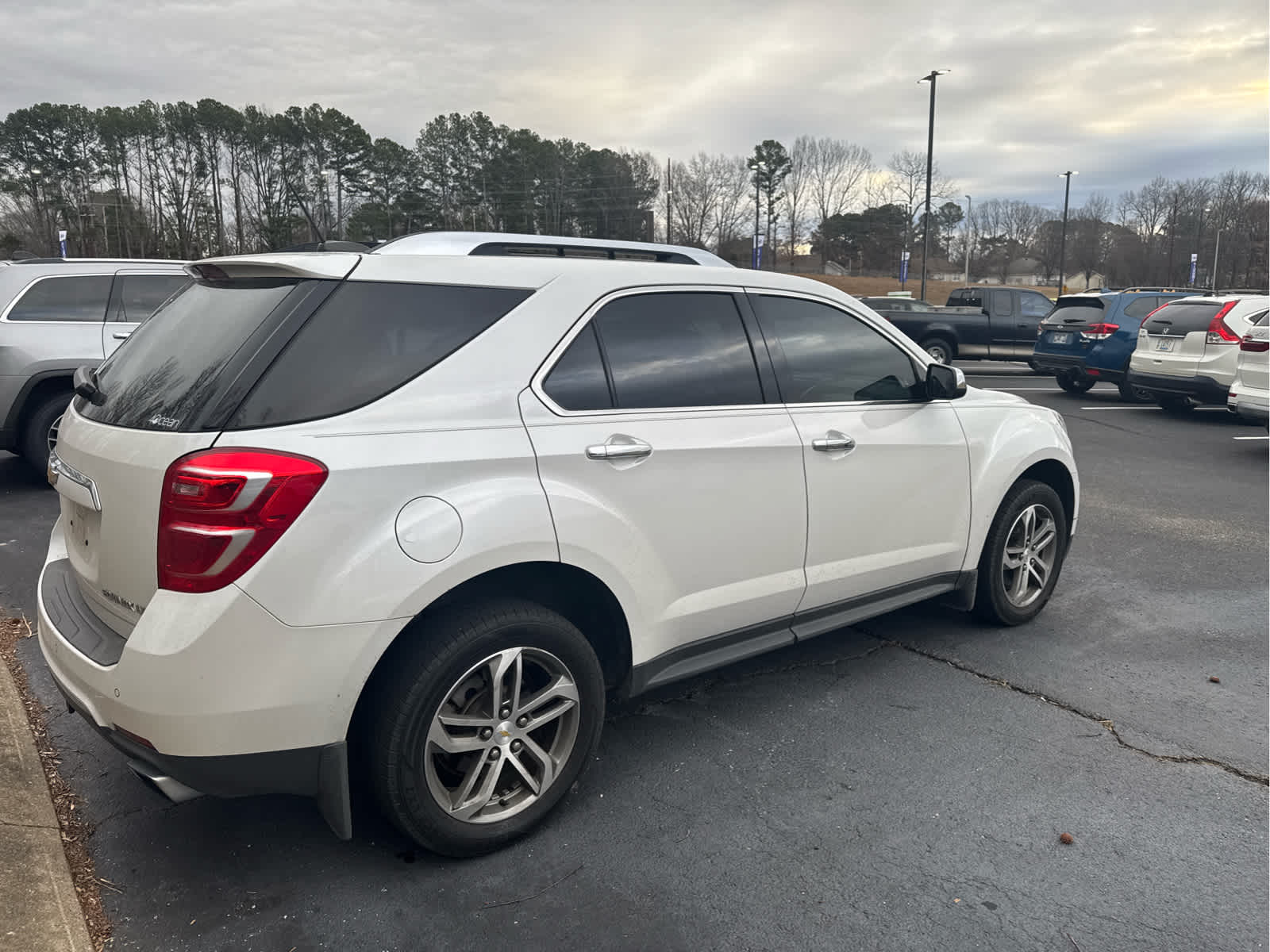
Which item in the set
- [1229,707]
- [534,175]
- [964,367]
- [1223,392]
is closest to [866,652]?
[1229,707]

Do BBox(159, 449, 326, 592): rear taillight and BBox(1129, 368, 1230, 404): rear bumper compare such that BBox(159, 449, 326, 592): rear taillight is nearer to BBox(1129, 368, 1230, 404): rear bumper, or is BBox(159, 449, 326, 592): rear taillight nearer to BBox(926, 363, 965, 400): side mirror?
BBox(926, 363, 965, 400): side mirror

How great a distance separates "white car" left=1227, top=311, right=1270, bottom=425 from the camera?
9703mm

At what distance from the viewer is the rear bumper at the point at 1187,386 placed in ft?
38.2

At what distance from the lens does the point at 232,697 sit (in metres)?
2.27

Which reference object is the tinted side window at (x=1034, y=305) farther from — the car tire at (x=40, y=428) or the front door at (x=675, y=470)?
the front door at (x=675, y=470)

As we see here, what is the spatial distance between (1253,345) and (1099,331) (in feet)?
16.9

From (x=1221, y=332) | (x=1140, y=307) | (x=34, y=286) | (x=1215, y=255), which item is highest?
(x=1215, y=255)

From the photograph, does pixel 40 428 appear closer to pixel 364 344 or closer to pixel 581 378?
pixel 364 344

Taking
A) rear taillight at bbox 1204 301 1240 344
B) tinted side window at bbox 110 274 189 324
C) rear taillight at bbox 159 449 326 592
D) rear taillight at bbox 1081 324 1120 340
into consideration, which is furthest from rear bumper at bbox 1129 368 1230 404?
rear taillight at bbox 159 449 326 592

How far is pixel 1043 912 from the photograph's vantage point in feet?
8.30

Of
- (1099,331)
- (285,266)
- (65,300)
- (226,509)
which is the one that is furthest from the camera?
(1099,331)

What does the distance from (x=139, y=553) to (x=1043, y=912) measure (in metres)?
2.62

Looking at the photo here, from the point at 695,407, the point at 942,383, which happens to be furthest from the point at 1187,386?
the point at 695,407

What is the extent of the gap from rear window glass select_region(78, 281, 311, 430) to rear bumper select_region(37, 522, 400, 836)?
1.76 ft
